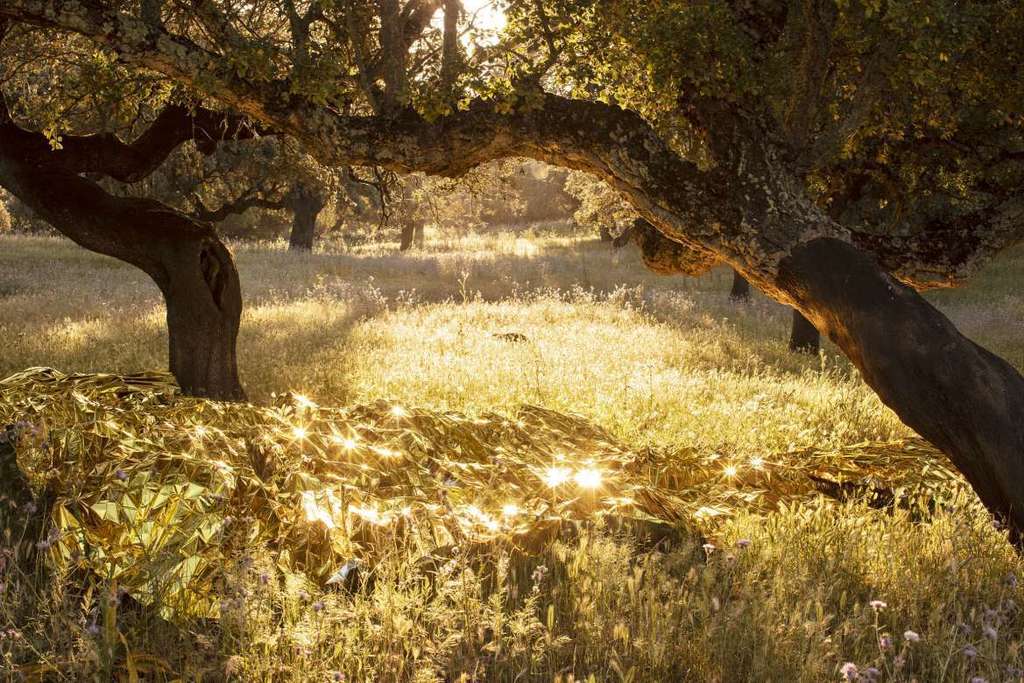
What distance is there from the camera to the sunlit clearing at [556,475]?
226 inches

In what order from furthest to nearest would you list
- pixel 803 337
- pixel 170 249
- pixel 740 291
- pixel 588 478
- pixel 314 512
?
pixel 740 291 → pixel 803 337 → pixel 170 249 → pixel 588 478 → pixel 314 512

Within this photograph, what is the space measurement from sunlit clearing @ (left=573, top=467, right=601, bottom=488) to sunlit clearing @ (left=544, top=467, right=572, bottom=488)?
0.08m

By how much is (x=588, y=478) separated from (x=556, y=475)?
0.25m

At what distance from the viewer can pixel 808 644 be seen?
3555 millimetres

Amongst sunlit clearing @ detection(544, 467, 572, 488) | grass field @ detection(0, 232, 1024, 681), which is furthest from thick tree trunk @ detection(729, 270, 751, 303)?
sunlit clearing @ detection(544, 467, 572, 488)

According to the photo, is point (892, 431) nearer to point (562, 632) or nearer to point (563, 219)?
point (562, 632)

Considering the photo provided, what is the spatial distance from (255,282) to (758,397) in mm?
17882

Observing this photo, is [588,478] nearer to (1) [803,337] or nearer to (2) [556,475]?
(2) [556,475]

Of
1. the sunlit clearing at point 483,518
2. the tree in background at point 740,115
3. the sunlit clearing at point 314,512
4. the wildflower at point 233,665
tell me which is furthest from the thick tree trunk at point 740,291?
the wildflower at point 233,665

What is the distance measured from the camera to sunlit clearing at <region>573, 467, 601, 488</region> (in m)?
5.73

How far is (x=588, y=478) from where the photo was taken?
5.90 m

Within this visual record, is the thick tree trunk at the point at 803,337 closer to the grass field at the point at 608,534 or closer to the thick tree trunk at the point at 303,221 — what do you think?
the grass field at the point at 608,534

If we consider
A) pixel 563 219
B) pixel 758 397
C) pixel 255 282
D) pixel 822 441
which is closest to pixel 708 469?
pixel 822 441

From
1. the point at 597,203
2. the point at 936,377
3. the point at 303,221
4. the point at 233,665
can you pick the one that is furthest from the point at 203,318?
A: the point at 303,221
